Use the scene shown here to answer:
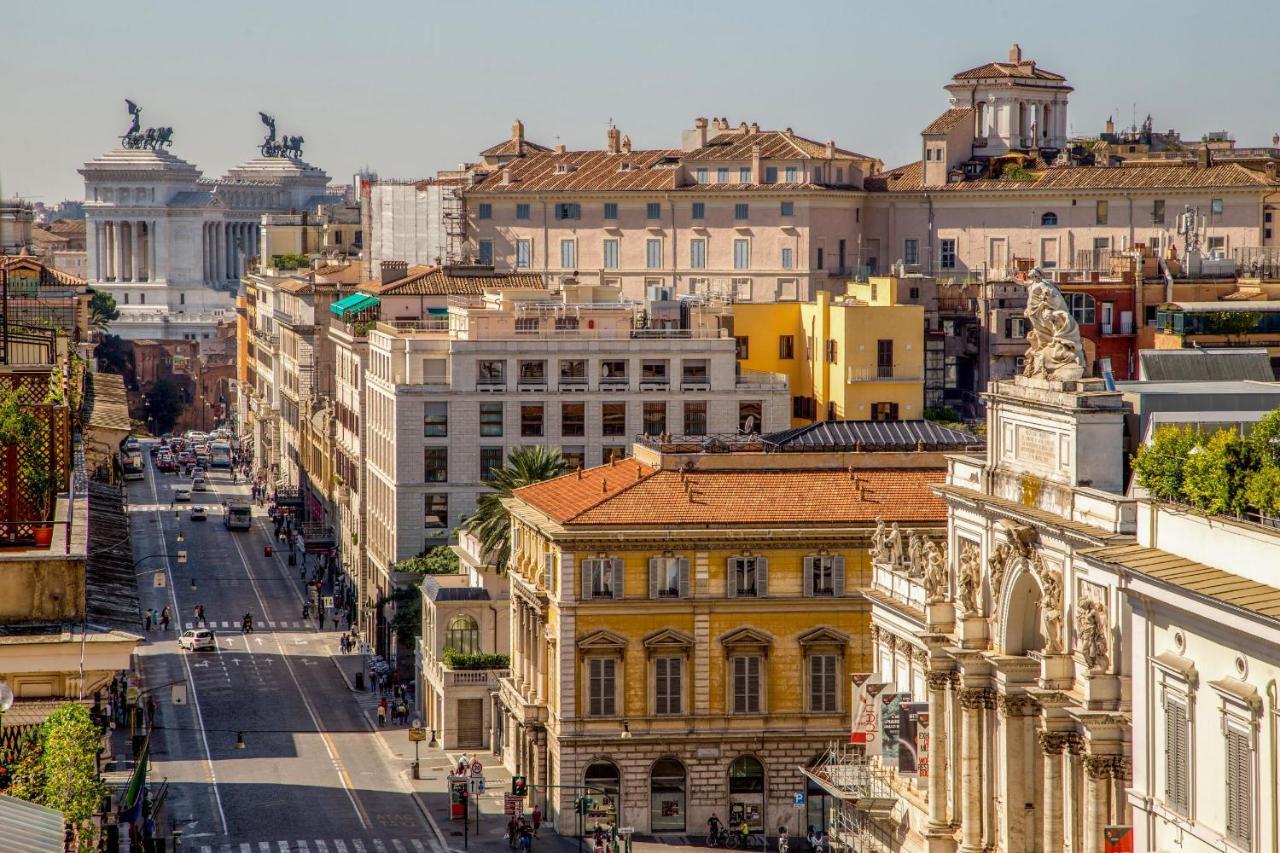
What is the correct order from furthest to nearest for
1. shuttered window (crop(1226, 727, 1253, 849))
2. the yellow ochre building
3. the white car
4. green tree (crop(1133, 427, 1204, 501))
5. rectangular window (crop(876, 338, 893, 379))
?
rectangular window (crop(876, 338, 893, 379)) → the white car → the yellow ochre building → green tree (crop(1133, 427, 1204, 501)) → shuttered window (crop(1226, 727, 1253, 849))

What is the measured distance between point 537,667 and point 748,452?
9485 mm

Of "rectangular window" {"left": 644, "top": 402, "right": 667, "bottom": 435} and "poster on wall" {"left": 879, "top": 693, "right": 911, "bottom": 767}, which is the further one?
"rectangular window" {"left": 644, "top": 402, "right": 667, "bottom": 435}

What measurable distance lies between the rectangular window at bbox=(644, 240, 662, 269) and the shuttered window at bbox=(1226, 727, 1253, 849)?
117834mm

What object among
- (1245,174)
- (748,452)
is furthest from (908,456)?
(1245,174)

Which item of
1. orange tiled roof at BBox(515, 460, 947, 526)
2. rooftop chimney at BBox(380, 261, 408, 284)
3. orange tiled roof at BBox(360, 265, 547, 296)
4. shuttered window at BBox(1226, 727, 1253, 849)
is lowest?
shuttered window at BBox(1226, 727, 1253, 849)

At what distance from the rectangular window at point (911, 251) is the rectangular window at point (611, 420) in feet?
149

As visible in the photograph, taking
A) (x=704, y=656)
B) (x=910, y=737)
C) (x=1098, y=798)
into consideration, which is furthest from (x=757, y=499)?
(x=1098, y=798)

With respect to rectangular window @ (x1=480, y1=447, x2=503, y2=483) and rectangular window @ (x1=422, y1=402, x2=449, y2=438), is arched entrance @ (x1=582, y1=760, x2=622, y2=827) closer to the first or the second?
rectangular window @ (x1=480, y1=447, x2=503, y2=483)

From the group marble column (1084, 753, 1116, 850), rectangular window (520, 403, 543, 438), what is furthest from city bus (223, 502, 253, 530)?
marble column (1084, 753, 1116, 850)

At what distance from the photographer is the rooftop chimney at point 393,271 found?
15288 cm

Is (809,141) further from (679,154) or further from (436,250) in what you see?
(436,250)

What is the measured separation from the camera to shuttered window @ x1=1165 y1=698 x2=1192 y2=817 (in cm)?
4078

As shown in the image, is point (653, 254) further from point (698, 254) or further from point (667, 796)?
point (667, 796)

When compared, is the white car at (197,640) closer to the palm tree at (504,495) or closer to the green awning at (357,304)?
the palm tree at (504,495)
